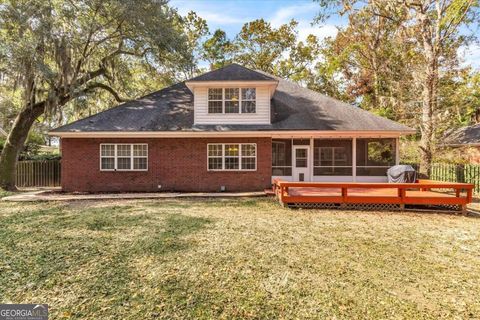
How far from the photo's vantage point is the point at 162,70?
59.3ft

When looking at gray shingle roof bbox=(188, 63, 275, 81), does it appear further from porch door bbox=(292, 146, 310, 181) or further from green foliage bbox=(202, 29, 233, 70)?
green foliage bbox=(202, 29, 233, 70)

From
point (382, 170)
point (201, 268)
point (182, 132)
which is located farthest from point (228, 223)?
point (382, 170)

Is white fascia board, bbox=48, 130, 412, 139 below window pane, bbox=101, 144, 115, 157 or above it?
above

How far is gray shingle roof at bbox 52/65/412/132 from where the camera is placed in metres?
12.7

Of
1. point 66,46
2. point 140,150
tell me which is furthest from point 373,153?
point 66,46

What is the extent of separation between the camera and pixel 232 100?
1317 cm

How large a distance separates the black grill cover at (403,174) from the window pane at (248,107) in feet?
22.7

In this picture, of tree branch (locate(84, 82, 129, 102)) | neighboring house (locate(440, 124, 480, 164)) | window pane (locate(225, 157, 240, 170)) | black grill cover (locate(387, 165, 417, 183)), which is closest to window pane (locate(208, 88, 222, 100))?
window pane (locate(225, 157, 240, 170))

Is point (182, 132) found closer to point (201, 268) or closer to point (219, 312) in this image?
point (201, 268)

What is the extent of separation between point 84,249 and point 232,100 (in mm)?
9650

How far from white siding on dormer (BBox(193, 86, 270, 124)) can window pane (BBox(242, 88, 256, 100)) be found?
0.67ft

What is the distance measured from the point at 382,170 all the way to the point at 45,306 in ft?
46.1

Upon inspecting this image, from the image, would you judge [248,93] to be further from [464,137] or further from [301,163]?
[464,137]

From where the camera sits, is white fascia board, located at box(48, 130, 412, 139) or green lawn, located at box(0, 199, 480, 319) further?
white fascia board, located at box(48, 130, 412, 139)
